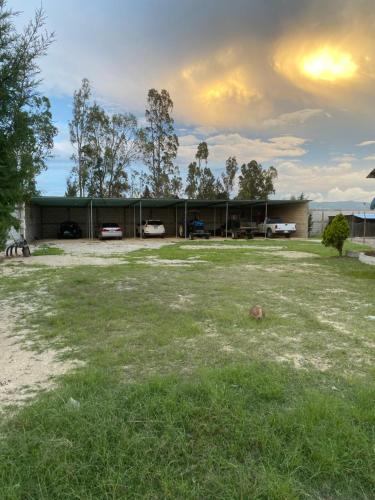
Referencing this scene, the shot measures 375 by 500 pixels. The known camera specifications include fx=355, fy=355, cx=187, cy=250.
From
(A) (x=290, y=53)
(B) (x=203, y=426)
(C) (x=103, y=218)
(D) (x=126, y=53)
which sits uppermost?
(D) (x=126, y=53)

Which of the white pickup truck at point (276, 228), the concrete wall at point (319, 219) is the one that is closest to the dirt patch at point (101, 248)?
the white pickup truck at point (276, 228)

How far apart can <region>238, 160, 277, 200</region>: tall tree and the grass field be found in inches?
1448

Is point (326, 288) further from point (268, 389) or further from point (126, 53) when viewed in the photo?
point (126, 53)

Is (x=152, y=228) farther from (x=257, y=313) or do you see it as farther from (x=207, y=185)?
(x=257, y=313)

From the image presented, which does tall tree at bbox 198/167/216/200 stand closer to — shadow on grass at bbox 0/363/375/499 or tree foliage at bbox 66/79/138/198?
tree foliage at bbox 66/79/138/198

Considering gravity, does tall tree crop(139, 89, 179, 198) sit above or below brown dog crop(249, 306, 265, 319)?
above

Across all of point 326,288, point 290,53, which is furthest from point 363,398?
point 290,53

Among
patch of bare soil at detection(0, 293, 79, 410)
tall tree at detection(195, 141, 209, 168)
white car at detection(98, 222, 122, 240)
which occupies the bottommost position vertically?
patch of bare soil at detection(0, 293, 79, 410)

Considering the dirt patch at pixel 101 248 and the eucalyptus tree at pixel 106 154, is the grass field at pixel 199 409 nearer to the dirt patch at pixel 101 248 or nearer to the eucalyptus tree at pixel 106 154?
the dirt patch at pixel 101 248

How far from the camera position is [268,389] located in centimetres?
285

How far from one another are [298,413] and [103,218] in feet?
96.8

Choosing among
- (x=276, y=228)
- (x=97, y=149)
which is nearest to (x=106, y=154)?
(x=97, y=149)

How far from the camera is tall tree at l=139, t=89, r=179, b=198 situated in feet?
124

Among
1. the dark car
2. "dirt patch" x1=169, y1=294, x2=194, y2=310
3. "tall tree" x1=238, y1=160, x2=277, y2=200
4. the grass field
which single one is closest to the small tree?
the grass field
